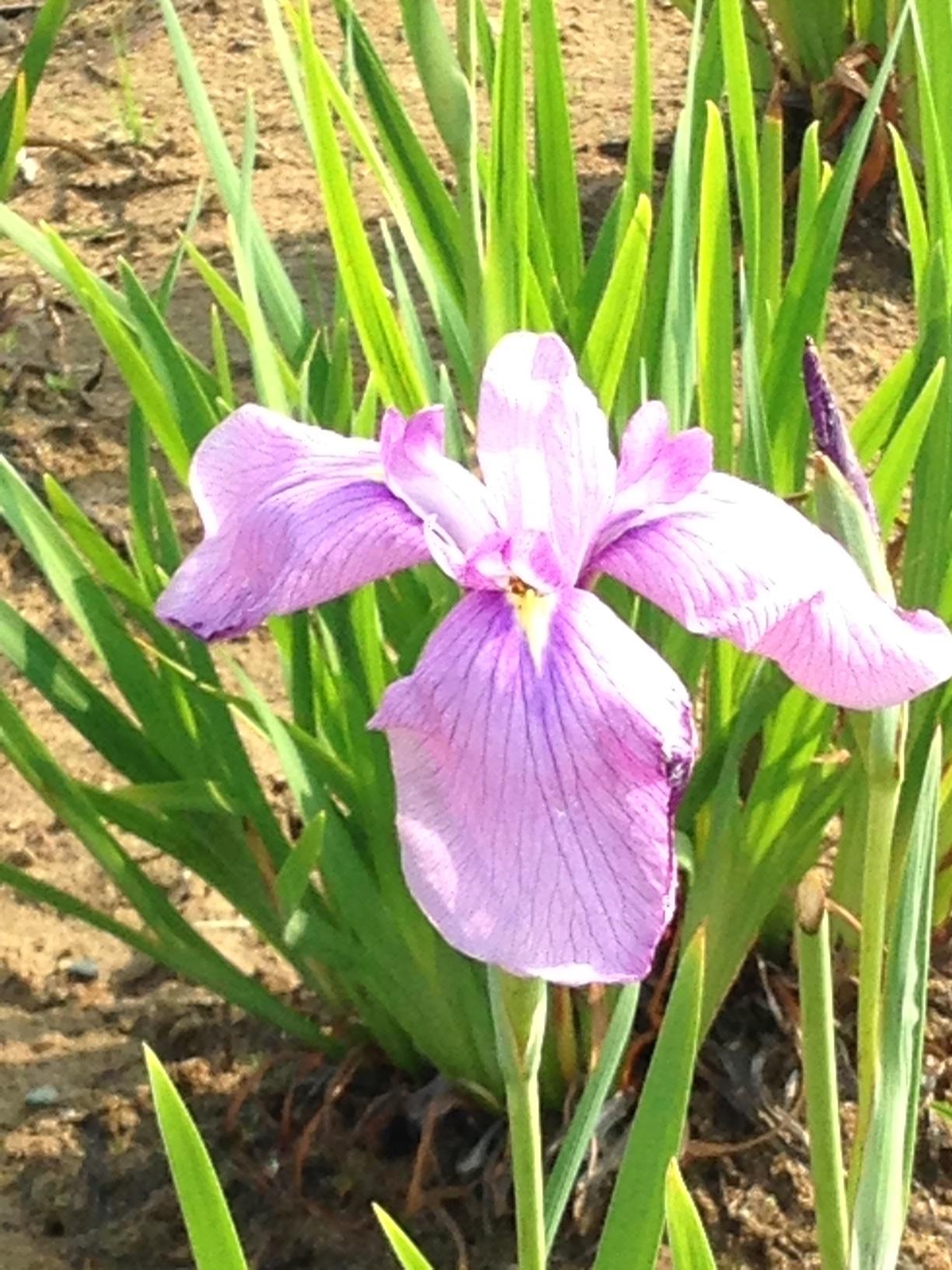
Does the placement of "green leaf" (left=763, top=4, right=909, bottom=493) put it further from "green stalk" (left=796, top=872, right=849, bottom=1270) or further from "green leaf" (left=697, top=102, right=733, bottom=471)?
"green stalk" (left=796, top=872, right=849, bottom=1270)

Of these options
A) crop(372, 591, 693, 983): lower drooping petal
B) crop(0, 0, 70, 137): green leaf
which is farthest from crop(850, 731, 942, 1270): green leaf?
crop(0, 0, 70, 137): green leaf

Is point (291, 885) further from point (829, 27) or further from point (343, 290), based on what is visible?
point (829, 27)

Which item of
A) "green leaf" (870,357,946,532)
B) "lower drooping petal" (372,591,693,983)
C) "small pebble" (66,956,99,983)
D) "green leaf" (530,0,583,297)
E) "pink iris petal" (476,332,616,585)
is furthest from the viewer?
"small pebble" (66,956,99,983)

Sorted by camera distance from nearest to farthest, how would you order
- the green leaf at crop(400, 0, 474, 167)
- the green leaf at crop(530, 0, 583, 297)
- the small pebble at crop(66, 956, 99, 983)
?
the green leaf at crop(400, 0, 474, 167) → the green leaf at crop(530, 0, 583, 297) → the small pebble at crop(66, 956, 99, 983)

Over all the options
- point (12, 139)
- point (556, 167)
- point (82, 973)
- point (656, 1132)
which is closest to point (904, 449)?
point (556, 167)

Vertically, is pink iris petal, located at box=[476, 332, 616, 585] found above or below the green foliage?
below

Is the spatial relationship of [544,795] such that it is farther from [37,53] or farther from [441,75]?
[37,53]
